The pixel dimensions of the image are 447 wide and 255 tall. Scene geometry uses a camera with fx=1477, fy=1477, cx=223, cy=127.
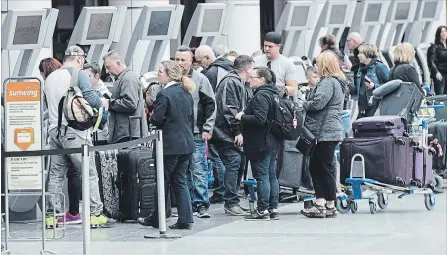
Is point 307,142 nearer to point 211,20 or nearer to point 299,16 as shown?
point 211,20

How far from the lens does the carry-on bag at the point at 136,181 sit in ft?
47.8

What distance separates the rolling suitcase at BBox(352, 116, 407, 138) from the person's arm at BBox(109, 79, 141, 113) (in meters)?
2.68

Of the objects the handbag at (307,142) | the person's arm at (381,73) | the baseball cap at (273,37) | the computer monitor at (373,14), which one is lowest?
the handbag at (307,142)

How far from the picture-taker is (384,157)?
1578 centimetres

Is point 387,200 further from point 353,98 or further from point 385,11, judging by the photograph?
point 385,11

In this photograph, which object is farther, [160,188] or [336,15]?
[336,15]

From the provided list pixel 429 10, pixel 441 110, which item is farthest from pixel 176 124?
pixel 429 10

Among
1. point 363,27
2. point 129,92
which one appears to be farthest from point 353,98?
point 363,27

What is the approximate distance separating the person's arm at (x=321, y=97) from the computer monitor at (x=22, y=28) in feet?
11.4

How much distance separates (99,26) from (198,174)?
3.65 metres

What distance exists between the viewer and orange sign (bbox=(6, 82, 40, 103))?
12.3 meters

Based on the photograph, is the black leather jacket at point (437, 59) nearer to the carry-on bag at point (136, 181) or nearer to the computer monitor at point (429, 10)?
the computer monitor at point (429, 10)

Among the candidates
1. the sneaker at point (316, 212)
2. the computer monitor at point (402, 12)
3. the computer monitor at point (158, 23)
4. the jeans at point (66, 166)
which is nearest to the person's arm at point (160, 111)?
Result: the jeans at point (66, 166)

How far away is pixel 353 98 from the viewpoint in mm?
20875
